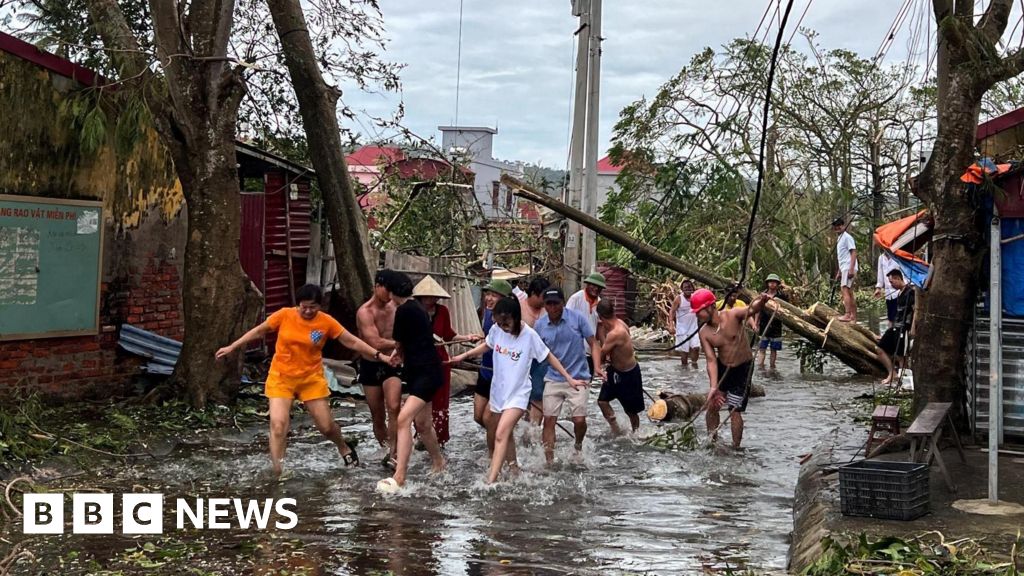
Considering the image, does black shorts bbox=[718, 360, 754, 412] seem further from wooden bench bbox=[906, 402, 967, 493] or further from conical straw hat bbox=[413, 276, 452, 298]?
conical straw hat bbox=[413, 276, 452, 298]

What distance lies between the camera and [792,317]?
59.2 feet

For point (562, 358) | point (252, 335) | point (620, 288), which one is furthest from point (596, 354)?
point (620, 288)

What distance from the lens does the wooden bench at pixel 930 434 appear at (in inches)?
328

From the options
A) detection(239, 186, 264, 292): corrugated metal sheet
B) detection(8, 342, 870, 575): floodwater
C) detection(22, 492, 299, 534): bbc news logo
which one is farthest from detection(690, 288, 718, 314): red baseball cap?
detection(239, 186, 264, 292): corrugated metal sheet

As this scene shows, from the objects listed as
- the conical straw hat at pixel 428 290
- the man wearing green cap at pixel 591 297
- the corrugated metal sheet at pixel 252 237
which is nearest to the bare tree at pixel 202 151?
the corrugated metal sheet at pixel 252 237

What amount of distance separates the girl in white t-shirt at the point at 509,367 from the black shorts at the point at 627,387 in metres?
2.65

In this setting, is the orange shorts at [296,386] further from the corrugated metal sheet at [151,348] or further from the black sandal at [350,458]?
the corrugated metal sheet at [151,348]

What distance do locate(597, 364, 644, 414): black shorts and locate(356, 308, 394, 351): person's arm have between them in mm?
2955

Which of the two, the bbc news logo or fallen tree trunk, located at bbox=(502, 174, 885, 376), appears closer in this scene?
the bbc news logo

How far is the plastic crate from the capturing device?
7.42m

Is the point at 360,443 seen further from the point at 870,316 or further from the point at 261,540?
the point at 870,316

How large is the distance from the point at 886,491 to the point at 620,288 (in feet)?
71.4

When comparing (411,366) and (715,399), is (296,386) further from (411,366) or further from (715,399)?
(715,399)

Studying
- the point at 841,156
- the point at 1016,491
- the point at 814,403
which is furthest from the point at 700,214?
the point at 1016,491
